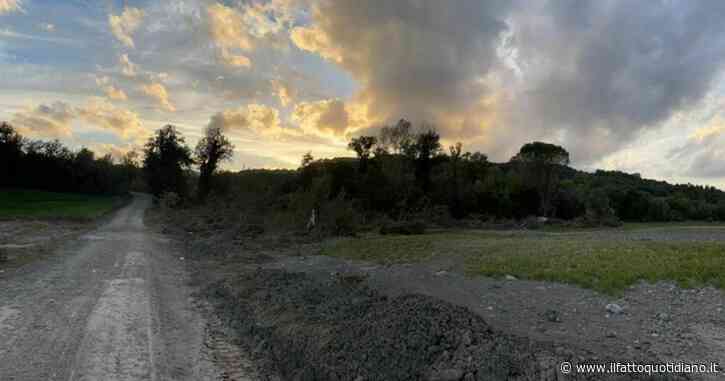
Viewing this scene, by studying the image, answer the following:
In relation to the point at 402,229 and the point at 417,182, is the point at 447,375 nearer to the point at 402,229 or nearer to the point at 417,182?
the point at 402,229

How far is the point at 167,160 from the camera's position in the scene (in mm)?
66562

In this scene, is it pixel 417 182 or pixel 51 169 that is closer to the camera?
pixel 417 182

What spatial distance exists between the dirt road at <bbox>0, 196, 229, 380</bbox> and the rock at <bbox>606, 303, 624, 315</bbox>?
660cm

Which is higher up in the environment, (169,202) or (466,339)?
(169,202)

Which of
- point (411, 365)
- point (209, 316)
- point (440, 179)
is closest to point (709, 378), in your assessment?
point (411, 365)

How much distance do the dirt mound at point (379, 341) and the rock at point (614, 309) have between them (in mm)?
2553

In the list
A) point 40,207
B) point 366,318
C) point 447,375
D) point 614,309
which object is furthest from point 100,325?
point 40,207

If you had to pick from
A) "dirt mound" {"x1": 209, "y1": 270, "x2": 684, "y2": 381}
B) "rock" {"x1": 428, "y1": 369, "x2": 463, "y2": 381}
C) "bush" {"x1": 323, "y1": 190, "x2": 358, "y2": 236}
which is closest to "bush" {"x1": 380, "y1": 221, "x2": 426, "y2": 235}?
"bush" {"x1": 323, "y1": 190, "x2": 358, "y2": 236}

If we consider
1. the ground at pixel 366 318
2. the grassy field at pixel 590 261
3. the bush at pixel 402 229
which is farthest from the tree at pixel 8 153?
the grassy field at pixel 590 261

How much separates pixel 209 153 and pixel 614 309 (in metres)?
58.5

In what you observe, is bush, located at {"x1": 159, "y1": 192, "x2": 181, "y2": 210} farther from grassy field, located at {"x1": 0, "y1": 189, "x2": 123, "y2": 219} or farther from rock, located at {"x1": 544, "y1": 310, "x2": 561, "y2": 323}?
rock, located at {"x1": 544, "y1": 310, "x2": 561, "y2": 323}

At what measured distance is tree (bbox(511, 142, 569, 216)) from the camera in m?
53.7

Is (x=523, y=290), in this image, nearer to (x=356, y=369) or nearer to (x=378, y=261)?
(x=356, y=369)

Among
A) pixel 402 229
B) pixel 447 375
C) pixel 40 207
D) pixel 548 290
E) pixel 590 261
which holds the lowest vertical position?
pixel 40 207
